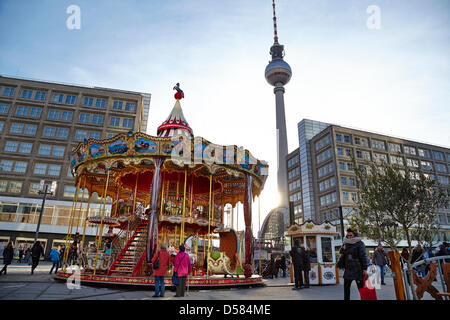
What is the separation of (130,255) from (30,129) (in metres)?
35.1

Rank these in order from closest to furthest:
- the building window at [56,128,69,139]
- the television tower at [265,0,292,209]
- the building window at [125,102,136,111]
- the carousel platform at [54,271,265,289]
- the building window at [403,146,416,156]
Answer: the carousel platform at [54,271,265,289], the building window at [56,128,69,139], the building window at [125,102,136,111], the building window at [403,146,416,156], the television tower at [265,0,292,209]

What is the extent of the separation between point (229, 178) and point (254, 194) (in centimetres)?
186

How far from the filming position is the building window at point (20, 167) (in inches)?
1437

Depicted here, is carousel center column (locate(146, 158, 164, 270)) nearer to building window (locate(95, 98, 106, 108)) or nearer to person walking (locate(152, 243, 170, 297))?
person walking (locate(152, 243, 170, 297))

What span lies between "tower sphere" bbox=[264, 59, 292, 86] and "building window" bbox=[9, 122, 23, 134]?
71795 millimetres

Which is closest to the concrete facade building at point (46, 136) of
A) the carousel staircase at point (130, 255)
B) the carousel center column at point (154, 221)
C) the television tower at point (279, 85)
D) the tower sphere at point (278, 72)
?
the carousel staircase at point (130, 255)

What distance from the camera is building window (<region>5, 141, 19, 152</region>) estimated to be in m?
37.1

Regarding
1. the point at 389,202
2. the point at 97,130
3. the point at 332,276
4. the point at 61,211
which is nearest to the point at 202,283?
the point at 332,276

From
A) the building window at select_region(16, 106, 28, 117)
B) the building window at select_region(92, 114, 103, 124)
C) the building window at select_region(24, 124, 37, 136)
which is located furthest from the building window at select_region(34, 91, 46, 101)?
the building window at select_region(92, 114, 103, 124)

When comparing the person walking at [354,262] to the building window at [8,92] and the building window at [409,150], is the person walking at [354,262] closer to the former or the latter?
the building window at [8,92]

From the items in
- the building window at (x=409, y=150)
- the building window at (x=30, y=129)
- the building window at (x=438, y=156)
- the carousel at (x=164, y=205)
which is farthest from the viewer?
the building window at (x=438, y=156)

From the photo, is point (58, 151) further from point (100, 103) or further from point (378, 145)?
point (378, 145)

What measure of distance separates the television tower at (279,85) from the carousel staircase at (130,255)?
69.5m

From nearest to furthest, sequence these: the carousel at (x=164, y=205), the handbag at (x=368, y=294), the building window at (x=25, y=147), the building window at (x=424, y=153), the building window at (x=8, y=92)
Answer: the handbag at (x=368, y=294), the carousel at (x=164, y=205), the building window at (x=25, y=147), the building window at (x=8, y=92), the building window at (x=424, y=153)
